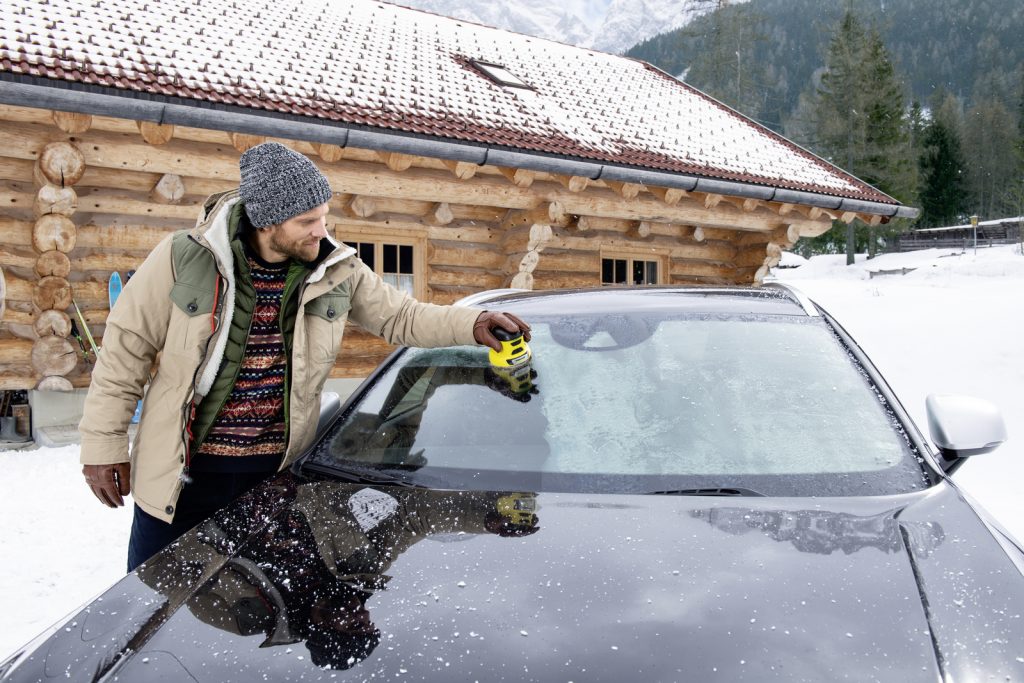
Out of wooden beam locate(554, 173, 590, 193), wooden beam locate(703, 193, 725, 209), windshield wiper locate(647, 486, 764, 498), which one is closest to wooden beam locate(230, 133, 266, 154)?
wooden beam locate(554, 173, 590, 193)

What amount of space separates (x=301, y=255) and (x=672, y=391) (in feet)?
3.94

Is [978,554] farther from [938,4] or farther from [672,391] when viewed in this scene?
[938,4]

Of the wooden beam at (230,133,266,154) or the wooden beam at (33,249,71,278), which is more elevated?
Result: the wooden beam at (230,133,266,154)

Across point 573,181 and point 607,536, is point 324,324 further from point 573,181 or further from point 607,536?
point 573,181

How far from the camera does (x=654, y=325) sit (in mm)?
2320

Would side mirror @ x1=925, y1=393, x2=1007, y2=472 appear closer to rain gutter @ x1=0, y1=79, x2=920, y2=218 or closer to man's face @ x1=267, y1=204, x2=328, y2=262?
man's face @ x1=267, y1=204, x2=328, y2=262

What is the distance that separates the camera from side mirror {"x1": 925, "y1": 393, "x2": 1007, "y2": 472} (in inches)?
73.8

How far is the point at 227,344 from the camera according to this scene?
88.5 inches

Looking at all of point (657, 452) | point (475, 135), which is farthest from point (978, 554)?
point (475, 135)

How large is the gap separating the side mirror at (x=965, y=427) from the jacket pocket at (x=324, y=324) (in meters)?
1.73

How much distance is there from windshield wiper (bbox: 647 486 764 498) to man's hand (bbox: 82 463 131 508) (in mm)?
1601

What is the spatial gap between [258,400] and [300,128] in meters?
4.85

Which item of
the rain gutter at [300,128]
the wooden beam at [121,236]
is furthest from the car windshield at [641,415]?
the wooden beam at [121,236]

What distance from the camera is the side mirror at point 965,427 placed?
1875mm
